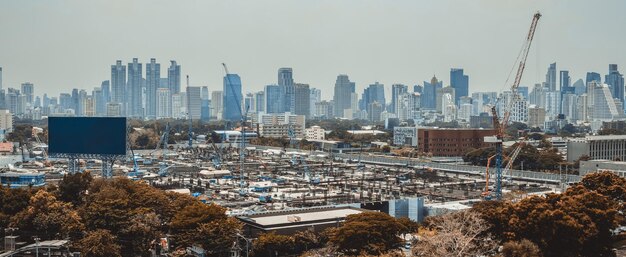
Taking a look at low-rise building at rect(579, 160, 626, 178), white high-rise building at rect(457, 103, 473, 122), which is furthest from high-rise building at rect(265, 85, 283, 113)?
low-rise building at rect(579, 160, 626, 178)

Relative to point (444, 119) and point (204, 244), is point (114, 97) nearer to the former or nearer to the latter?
point (444, 119)

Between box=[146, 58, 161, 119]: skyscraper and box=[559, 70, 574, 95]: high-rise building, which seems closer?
box=[559, 70, 574, 95]: high-rise building

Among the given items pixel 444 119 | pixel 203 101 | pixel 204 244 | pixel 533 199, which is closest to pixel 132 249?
pixel 204 244

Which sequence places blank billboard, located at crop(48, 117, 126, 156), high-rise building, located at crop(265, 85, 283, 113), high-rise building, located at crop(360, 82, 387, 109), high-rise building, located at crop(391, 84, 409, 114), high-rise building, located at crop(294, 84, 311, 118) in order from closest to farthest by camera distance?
blank billboard, located at crop(48, 117, 126, 156)
high-rise building, located at crop(294, 84, 311, 118)
high-rise building, located at crop(391, 84, 409, 114)
high-rise building, located at crop(265, 85, 283, 113)
high-rise building, located at crop(360, 82, 387, 109)

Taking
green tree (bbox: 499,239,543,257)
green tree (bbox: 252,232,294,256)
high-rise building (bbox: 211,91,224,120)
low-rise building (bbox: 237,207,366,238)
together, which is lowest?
green tree (bbox: 252,232,294,256)

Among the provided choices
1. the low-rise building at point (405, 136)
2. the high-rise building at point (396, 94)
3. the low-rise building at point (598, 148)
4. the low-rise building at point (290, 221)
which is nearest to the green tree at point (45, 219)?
the low-rise building at point (290, 221)

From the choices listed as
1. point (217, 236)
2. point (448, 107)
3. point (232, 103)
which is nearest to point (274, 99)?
point (232, 103)

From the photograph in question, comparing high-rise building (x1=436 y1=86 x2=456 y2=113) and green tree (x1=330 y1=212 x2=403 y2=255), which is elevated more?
high-rise building (x1=436 y1=86 x2=456 y2=113)

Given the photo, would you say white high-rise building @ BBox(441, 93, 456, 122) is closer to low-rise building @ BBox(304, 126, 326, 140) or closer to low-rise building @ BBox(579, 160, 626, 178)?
low-rise building @ BBox(304, 126, 326, 140)
